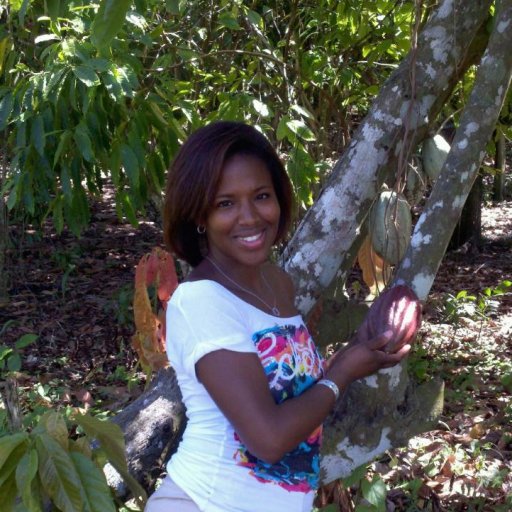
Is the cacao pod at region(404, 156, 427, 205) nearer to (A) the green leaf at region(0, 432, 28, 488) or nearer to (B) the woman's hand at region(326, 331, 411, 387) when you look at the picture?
(B) the woman's hand at region(326, 331, 411, 387)

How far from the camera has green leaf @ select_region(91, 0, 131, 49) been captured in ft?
4.86

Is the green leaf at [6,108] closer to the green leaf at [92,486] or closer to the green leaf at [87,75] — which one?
the green leaf at [87,75]

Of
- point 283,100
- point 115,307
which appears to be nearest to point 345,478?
point 283,100

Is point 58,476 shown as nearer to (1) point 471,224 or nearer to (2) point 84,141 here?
(2) point 84,141

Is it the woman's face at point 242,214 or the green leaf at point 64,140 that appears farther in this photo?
the green leaf at point 64,140

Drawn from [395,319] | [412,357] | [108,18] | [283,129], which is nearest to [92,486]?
[395,319]

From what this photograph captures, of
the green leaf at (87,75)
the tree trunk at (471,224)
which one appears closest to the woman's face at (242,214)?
the green leaf at (87,75)

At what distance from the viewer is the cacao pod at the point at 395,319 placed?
5.41 ft

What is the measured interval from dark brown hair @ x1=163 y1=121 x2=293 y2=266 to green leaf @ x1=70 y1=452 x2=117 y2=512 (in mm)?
459

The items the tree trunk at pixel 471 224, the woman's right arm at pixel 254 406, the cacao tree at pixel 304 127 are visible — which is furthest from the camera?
the tree trunk at pixel 471 224

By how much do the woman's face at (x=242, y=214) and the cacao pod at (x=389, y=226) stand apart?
24.3 inches

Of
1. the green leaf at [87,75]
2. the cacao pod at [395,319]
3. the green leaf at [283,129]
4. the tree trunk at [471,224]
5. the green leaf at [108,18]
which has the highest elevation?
the green leaf at [108,18]

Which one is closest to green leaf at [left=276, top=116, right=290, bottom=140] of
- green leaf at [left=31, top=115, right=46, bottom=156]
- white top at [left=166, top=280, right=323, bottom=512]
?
green leaf at [left=31, top=115, right=46, bottom=156]

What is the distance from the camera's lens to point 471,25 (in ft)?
7.52
